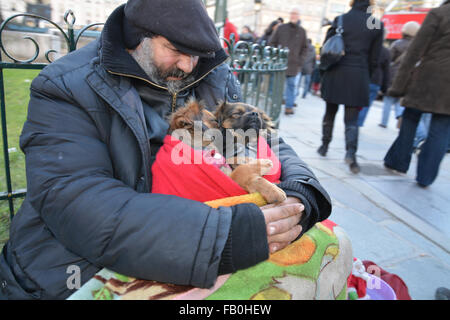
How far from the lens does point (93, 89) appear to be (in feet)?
4.39

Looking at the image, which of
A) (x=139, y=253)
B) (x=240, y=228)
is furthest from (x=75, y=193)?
(x=240, y=228)

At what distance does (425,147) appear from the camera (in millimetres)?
4062

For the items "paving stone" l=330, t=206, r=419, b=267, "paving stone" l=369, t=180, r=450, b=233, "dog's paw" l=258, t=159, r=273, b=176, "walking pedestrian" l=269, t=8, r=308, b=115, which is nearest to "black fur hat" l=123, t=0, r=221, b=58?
"dog's paw" l=258, t=159, r=273, b=176

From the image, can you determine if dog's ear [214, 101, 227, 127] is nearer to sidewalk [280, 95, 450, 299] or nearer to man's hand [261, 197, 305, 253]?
man's hand [261, 197, 305, 253]

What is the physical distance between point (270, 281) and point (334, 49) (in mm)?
4239

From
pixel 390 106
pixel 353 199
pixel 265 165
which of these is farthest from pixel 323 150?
pixel 265 165

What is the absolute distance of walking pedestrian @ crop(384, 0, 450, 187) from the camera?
3.80 metres

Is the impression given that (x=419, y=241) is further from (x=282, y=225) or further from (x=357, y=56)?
(x=357, y=56)

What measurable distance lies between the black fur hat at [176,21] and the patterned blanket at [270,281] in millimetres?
779

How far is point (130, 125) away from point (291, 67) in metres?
7.50

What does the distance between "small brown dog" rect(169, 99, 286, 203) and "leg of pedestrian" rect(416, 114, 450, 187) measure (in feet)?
11.2

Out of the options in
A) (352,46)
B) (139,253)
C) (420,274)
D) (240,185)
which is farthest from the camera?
(352,46)

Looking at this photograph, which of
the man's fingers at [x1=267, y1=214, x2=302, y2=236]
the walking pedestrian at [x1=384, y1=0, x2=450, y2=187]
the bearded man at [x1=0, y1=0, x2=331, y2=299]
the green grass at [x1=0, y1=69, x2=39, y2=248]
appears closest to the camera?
the bearded man at [x1=0, y1=0, x2=331, y2=299]
